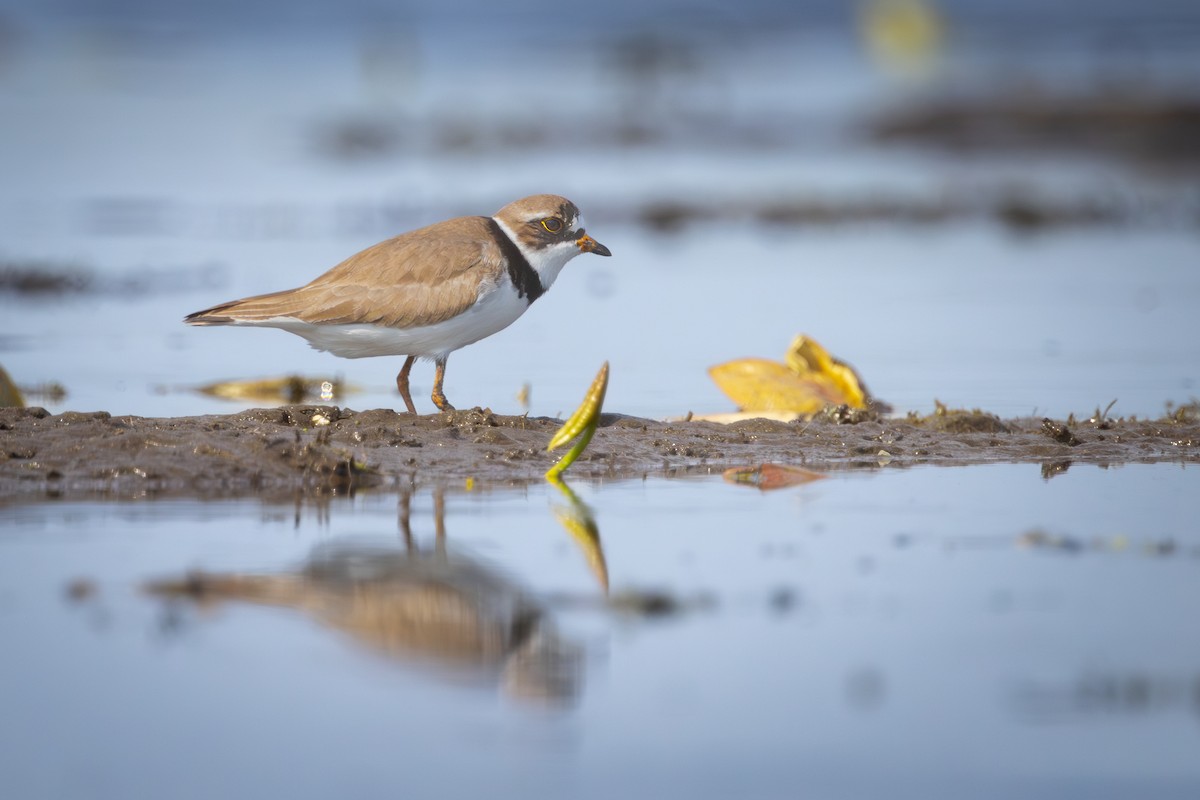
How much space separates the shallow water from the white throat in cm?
233

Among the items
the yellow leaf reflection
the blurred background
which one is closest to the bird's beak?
the blurred background

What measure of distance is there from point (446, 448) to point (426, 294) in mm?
1025

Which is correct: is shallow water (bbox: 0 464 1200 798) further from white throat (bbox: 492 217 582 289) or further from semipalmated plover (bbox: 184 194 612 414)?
white throat (bbox: 492 217 582 289)

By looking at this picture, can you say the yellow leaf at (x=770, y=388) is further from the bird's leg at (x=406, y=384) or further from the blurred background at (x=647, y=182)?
the bird's leg at (x=406, y=384)

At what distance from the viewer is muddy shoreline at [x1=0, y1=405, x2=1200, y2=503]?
20.0 feet

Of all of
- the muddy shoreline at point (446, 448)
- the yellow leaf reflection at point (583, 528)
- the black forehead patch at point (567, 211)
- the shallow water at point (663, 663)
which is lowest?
the shallow water at point (663, 663)

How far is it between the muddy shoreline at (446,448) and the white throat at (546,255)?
1002 mm

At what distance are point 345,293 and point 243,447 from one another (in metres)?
1.52

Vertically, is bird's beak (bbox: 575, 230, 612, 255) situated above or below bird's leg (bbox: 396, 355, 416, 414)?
above

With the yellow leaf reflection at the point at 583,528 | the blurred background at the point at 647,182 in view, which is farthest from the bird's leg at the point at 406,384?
the yellow leaf reflection at the point at 583,528

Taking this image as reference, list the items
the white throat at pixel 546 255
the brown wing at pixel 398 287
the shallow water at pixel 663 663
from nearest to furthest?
the shallow water at pixel 663 663
the brown wing at pixel 398 287
the white throat at pixel 546 255

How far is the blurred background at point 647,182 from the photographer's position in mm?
9852

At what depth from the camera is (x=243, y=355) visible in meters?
10.2

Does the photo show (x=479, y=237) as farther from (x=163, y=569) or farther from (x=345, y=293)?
(x=163, y=569)
